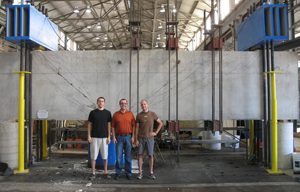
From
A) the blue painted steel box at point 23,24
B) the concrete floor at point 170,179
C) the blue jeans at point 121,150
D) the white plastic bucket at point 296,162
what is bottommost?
the concrete floor at point 170,179

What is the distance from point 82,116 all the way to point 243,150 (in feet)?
23.1

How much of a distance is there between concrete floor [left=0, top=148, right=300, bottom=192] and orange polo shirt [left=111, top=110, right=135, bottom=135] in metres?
1.23

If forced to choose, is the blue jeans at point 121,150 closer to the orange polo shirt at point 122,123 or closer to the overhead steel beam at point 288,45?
the orange polo shirt at point 122,123

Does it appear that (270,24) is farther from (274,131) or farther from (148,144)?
(148,144)

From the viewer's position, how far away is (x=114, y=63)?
655 cm

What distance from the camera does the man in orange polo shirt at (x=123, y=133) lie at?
5270 mm

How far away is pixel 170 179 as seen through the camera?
18.1 ft

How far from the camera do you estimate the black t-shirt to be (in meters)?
5.32

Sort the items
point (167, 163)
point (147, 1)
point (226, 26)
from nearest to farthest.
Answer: point (167, 163), point (226, 26), point (147, 1)

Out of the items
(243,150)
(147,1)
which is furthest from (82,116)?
(147,1)

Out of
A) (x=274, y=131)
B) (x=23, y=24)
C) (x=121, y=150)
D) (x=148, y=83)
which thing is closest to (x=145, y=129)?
(x=121, y=150)

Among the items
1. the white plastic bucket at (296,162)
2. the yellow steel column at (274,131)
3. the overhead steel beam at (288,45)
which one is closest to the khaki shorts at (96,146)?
the yellow steel column at (274,131)

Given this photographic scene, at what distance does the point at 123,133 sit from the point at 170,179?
5.58 ft

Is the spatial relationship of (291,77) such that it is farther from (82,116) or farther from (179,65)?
(82,116)
